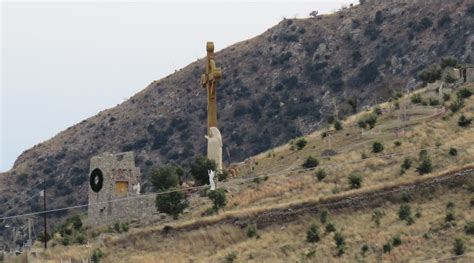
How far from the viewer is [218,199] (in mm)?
66000

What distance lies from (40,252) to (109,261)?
526 cm

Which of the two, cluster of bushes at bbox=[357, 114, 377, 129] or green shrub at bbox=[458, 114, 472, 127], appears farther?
cluster of bushes at bbox=[357, 114, 377, 129]

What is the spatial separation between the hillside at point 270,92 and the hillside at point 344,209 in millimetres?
49732

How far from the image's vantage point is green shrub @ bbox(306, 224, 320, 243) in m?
57.9

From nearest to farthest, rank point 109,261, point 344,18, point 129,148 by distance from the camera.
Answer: point 109,261, point 129,148, point 344,18

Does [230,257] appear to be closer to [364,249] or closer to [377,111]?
[364,249]

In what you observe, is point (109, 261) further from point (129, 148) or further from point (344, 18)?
point (344, 18)

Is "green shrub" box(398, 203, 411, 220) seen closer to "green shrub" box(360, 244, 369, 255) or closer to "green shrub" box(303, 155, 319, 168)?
"green shrub" box(360, 244, 369, 255)

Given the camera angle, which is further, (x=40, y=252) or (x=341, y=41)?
(x=341, y=41)

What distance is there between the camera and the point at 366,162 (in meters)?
69.4

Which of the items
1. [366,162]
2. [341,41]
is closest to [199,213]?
[366,162]

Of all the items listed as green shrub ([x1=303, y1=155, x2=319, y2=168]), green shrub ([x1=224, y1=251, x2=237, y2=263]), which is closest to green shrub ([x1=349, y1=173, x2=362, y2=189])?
green shrub ([x1=303, y1=155, x2=319, y2=168])

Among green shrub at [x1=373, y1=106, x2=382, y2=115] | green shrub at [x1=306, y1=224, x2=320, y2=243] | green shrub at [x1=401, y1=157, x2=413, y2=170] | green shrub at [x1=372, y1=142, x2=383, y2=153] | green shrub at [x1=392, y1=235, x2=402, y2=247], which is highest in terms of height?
green shrub at [x1=373, y1=106, x2=382, y2=115]

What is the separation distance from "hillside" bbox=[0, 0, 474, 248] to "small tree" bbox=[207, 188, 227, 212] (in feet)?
188
